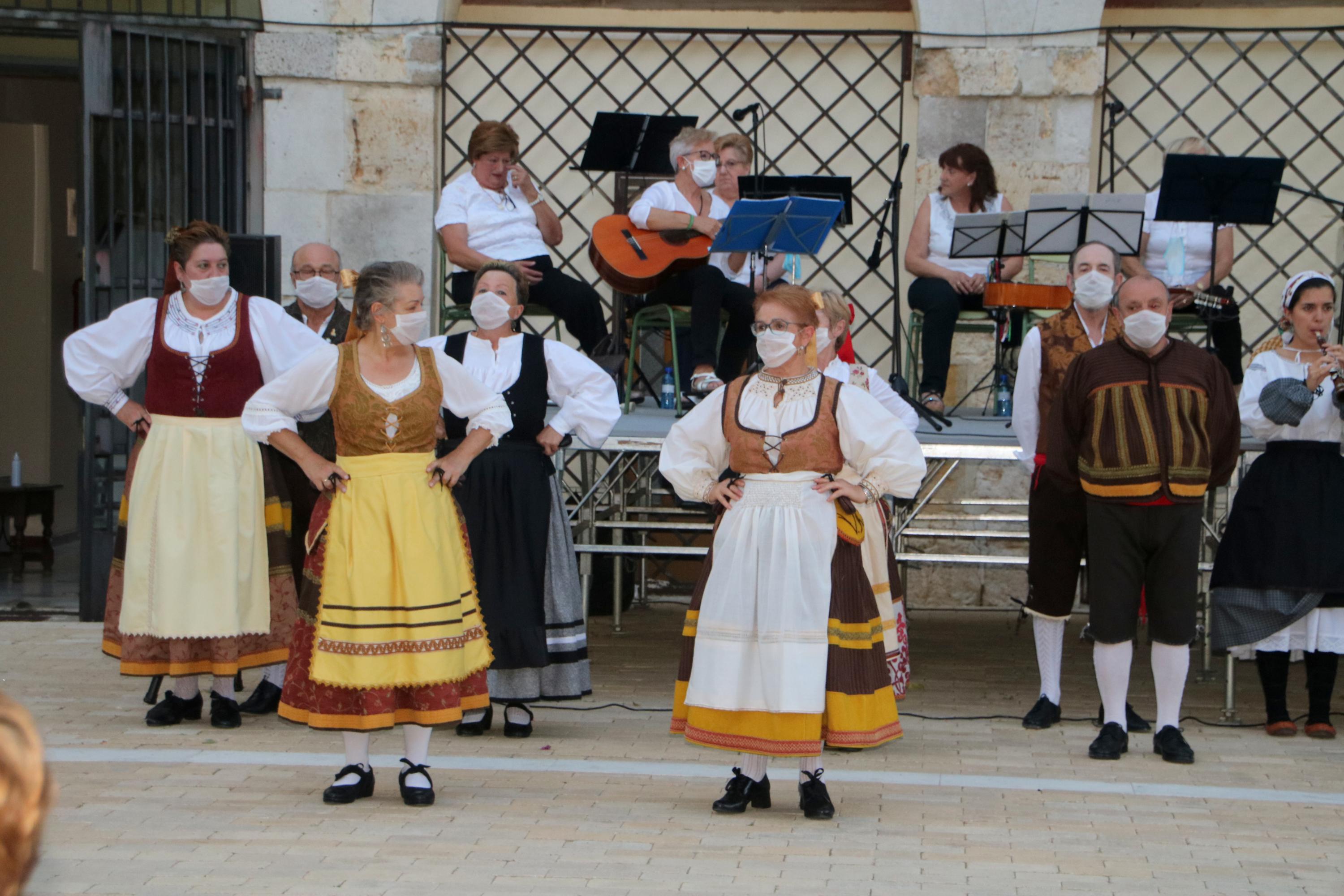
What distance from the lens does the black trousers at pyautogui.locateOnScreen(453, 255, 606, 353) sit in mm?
7039

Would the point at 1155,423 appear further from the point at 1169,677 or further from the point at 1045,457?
the point at 1169,677

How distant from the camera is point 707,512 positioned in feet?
25.5

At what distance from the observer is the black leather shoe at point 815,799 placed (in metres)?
4.15

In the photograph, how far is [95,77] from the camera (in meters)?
7.45

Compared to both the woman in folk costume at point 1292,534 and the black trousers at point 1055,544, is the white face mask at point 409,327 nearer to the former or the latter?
the black trousers at point 1055,544

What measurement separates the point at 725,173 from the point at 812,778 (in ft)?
11.4

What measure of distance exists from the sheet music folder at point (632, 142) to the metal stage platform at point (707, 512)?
1.09 meters

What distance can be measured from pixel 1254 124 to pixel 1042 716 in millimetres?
4084

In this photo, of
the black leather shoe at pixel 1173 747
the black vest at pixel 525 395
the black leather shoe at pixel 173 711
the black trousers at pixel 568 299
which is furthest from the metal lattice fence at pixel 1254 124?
the black leather shoe at pixel 173 711

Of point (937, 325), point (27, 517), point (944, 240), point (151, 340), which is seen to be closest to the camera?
point (151, 340)

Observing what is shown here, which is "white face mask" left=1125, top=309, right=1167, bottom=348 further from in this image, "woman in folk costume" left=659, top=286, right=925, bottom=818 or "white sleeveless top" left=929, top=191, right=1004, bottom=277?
"white sleeveless top" left=929, top=191, right=1004, bottom=277

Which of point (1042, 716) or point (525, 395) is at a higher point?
point (525, 395)

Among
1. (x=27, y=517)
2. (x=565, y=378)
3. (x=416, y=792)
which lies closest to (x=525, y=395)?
(x=565, y=378)

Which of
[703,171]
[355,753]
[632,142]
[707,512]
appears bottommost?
[355,753]
